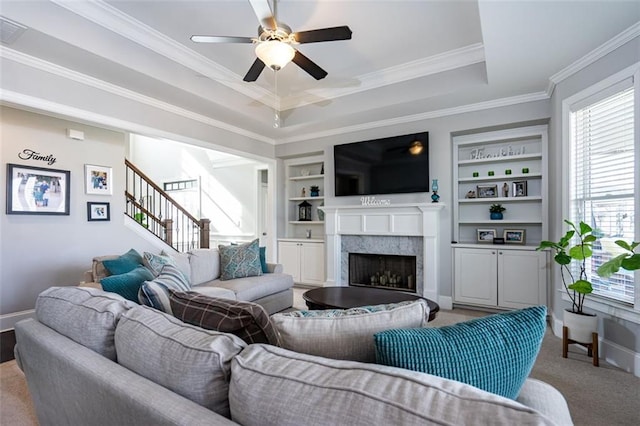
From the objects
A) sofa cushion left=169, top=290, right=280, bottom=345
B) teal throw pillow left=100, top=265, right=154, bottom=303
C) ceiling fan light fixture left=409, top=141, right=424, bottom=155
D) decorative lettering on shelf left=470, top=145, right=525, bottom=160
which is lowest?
teal throw pillow left=100, top=265, right=154, bottom=303

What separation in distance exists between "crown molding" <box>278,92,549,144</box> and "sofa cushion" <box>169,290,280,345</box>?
3.92 metres

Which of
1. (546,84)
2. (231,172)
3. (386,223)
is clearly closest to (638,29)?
(546,84)

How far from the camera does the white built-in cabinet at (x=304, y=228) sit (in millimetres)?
5371

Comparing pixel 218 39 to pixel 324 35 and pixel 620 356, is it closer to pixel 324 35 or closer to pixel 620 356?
pixel 324 35

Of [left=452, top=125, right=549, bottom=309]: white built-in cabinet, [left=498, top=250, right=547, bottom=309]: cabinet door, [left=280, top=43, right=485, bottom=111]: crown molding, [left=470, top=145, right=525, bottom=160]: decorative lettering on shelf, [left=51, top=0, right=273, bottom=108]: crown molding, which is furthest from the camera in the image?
[left=470, top=145, right=525, bottom=160]: decorative lettering on shelf

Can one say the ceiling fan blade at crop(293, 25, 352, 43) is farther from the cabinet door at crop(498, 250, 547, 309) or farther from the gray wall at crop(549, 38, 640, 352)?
the cabinet door at crop(498, 250, 547, 309)

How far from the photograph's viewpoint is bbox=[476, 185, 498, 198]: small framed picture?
13.9ft

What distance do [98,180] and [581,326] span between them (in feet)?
17.4

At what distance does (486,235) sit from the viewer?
430 centimetres

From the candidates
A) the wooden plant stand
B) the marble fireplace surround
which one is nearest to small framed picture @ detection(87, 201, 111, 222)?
the marble fireplace surround

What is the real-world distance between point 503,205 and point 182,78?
167 inches

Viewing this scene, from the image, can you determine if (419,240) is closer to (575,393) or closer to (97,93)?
(575,393)

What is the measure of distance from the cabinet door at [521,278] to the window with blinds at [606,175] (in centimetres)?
80

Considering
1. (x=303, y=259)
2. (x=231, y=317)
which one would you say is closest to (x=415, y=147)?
(x=303, y=259)
